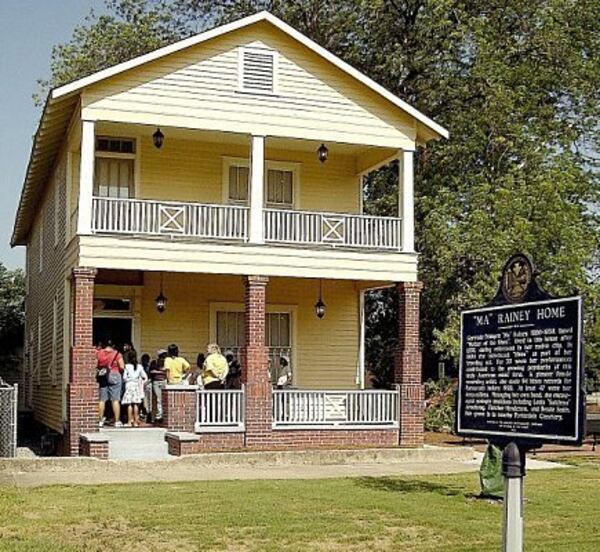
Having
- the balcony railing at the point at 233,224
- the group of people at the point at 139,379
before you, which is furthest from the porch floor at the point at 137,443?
the balcony railing at the point at 233,224

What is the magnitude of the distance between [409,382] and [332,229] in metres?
3.64

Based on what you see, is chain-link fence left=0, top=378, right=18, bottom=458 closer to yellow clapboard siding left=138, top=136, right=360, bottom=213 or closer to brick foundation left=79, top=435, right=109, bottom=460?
brick foundation left=79, top=435, right=109, bottom=460

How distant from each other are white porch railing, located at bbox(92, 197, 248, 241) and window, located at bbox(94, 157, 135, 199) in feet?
6.73

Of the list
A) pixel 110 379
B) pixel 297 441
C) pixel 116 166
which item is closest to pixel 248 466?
pixel 297 441

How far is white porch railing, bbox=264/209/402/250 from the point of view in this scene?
2227 centimetres

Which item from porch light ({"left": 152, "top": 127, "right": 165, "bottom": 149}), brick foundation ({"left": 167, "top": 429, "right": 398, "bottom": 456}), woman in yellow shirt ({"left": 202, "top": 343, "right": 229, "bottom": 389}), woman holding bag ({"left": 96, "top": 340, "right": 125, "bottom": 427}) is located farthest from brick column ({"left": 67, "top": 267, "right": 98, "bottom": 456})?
porch light ({"left": 152, "top": 127, "right": 165, "bottom": 149})

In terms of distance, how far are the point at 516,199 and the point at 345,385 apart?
671 centimetres

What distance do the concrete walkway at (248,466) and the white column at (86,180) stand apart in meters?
4.78

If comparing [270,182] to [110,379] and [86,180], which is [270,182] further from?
[110,379]

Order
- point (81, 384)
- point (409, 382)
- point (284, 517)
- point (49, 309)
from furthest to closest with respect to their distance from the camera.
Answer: point (49, 309) → point (409, 382) → point (81, 384) → point (284, 517)

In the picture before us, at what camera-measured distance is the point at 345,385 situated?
85.9 feet

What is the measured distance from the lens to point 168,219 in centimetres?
2155

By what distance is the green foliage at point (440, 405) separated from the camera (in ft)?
94.3

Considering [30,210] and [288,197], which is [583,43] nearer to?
[288,197]
